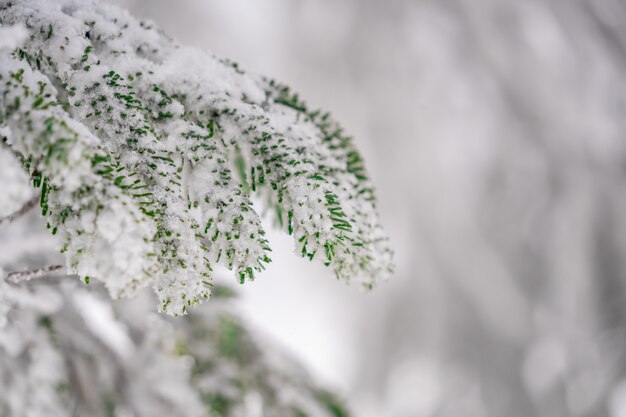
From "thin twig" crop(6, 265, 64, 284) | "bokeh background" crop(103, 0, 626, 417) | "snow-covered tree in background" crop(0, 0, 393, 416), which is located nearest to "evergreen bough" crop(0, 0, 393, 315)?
"snow-covered tree in background" crop(0, 0, 393, 416)

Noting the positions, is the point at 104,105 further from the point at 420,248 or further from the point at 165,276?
the point at 420,248

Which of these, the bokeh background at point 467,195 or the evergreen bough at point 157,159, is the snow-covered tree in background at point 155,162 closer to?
the evergreen bough at point 157,159

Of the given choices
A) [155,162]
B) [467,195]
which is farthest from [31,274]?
[467,195]

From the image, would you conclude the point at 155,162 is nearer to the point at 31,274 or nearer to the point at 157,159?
the point at 157,159

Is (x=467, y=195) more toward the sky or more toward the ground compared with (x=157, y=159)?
more toward the sky

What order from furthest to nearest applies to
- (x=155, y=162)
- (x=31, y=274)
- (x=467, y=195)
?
(x=467, y=195), (x=31, y=274), (x=155, y=162)

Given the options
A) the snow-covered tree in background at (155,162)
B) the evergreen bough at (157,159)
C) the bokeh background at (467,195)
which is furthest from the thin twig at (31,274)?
the bokeh background at (467,195)

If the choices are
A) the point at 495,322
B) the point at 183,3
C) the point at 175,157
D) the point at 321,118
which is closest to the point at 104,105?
the point at 175,157
